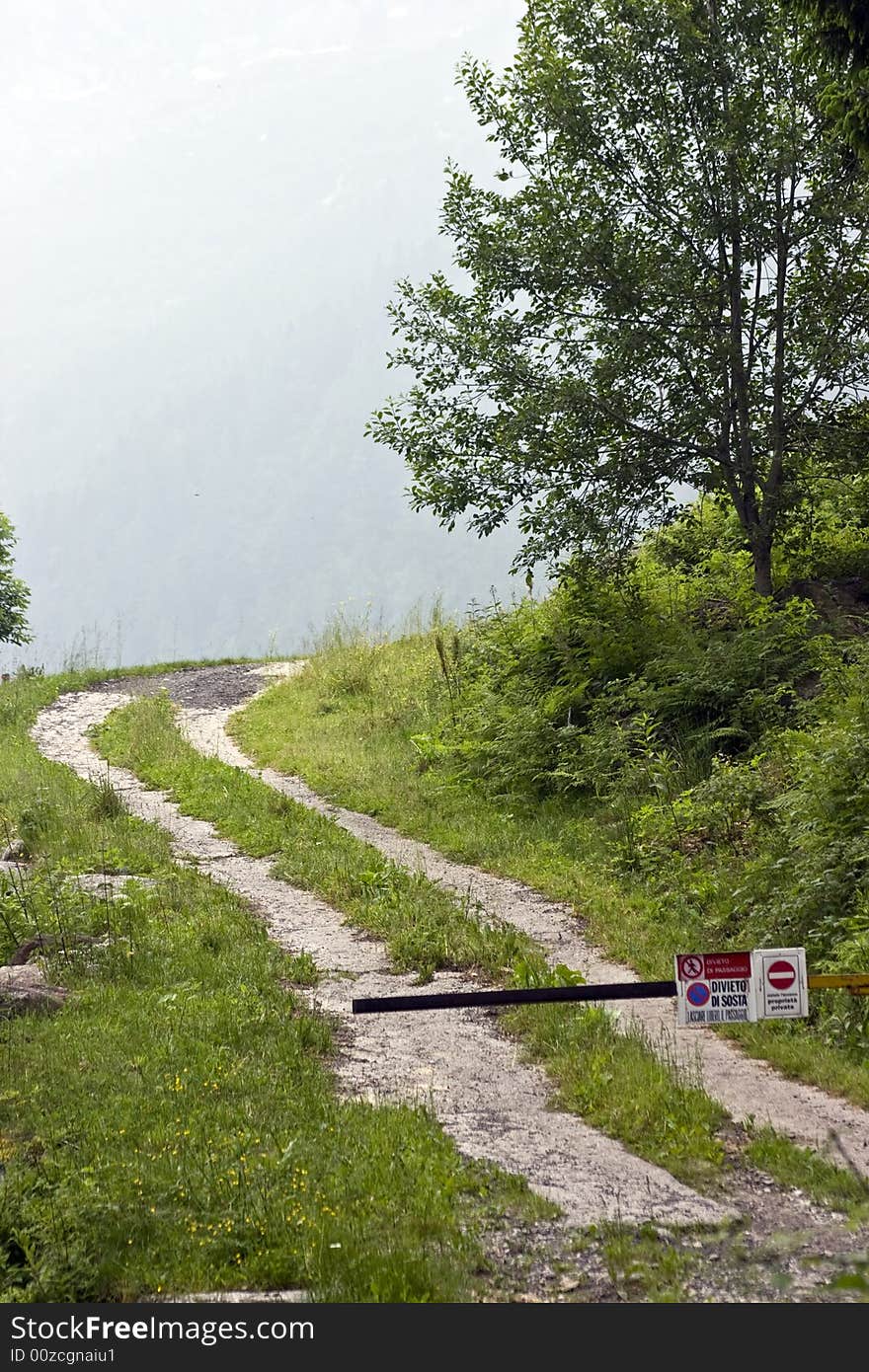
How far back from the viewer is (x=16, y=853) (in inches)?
A: 576

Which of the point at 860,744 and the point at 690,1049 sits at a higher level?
the point at 860,744

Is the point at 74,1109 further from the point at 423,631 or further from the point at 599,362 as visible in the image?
the point at 423,631

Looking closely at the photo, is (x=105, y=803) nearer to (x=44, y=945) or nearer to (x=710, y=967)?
(x=44, y=945)

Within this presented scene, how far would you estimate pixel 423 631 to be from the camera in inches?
1133

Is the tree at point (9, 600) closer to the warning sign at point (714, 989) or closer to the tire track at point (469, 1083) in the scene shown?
the tire track at point (469, 1083)

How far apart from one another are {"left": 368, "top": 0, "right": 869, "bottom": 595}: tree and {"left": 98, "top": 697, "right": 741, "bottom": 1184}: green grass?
16.0 ft

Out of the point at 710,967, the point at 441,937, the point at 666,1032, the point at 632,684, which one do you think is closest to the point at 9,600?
the point at 632,684

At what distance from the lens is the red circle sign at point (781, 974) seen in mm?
4439

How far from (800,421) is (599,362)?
9.47 feet

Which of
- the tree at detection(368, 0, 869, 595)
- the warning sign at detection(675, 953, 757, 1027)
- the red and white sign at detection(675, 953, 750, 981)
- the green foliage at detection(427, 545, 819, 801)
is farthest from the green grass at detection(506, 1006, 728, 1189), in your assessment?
the tree at detection(368, 0, 869, 595)

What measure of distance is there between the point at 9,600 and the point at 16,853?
1897cm

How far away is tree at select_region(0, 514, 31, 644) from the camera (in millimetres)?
31484

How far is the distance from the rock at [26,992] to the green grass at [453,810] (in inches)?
182
